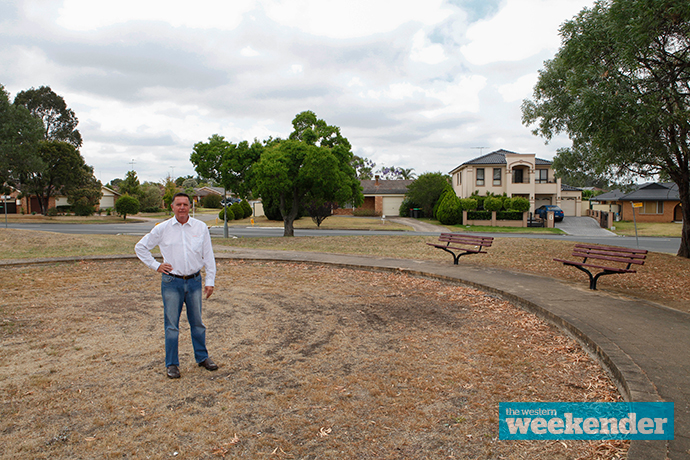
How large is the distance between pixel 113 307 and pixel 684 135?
47.5ft

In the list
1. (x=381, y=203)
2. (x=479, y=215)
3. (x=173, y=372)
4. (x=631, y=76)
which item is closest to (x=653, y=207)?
(x=479, y=215)

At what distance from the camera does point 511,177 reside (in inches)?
1586

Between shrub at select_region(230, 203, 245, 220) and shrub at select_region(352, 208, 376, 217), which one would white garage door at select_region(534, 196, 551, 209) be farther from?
shrub at select_region(230, 203, 245, 220)

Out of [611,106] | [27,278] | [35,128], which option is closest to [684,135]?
[611,106]

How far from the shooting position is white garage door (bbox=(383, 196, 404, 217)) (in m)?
53.5

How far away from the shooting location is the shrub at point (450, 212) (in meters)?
36.3

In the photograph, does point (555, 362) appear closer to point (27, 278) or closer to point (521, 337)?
Answer: point (521, 337)

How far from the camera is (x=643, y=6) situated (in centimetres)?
925

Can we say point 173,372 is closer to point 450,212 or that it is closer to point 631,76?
point 631,76

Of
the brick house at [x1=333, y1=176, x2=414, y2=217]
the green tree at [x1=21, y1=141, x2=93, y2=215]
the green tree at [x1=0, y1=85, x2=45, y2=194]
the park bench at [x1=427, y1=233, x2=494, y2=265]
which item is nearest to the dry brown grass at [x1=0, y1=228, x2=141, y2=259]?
the park bench at [x1=427, y1=233, x2=494, y2=265]

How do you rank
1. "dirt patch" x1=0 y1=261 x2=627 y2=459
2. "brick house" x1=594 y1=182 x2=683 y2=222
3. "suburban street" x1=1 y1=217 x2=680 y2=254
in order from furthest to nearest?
"brick house" x1=594 y1=182 x2=683 y2=222, "suburban street" x1=1 y1=217 x2=680 y2=254, "dirt patch" x1=0 y1=261 x2=627 y2=459

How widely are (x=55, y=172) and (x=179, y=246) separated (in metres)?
50.0

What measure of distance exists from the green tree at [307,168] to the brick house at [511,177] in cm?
2061

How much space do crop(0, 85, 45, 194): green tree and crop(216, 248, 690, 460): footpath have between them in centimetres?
4413
